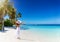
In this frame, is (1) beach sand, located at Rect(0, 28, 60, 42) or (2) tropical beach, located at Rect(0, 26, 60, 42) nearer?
(1) beach sand, located at Rect(0, 28, 60, 42)

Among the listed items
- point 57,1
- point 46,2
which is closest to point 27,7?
point 46,2

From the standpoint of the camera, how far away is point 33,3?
25250mm

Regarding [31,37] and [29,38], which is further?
[31,37]

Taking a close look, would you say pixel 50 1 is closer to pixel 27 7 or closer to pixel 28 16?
pixel 27 7

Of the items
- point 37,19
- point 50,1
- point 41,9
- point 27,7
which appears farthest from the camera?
point 37,19

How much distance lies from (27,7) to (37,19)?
6.48m

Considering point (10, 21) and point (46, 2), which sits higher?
point (46, 2)

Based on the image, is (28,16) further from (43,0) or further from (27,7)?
(43,0)

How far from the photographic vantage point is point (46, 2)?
25312 millimetres

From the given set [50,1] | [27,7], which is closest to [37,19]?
[27,7]

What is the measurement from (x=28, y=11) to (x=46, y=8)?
10.6 feet

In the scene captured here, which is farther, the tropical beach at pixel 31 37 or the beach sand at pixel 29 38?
the tropical beach at pixel 31 37

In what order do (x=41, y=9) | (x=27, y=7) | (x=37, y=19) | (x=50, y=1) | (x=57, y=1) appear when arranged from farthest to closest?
(x=37, y=19) < (x=41, y=9) < (x=27, y=7) < (x=50, y=1) < (x=57, y=1)

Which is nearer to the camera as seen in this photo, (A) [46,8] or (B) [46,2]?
(B) [46,2]
